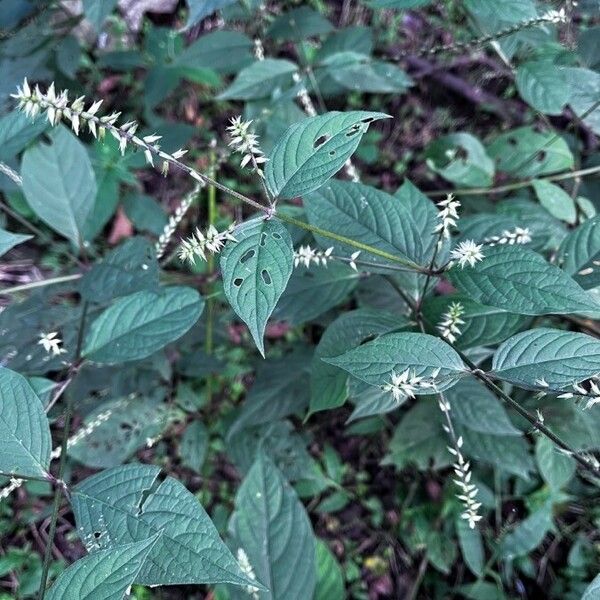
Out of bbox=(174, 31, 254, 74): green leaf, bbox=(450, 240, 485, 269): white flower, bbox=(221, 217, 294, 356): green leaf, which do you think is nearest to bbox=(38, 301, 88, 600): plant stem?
bbox=(221, 217, 294, 356): green leaf

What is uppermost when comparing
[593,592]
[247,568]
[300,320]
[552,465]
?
[300,320]

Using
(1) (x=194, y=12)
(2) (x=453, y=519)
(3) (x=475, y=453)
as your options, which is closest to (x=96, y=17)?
(1) (x=194, y=12)

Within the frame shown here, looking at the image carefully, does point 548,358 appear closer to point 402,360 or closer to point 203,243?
point 402,360

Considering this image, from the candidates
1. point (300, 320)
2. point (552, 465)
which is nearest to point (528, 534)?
point (552, 465)

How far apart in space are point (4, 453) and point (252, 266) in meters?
0.64

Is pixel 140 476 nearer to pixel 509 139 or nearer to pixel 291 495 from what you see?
pixel 291 495

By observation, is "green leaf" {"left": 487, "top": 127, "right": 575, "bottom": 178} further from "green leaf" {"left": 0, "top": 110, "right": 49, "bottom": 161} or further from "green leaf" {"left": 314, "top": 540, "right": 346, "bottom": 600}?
"green leaf" {"left": 0, "top": 110, "right": 49, "bottom": 161}

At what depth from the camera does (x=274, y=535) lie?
1612mm

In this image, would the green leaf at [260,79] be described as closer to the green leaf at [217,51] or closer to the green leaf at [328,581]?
the green leaf at [217,51]

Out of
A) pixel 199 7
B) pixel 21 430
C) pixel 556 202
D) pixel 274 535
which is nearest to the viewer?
pixel 21 430

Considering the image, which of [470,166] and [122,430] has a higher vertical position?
[470,166]

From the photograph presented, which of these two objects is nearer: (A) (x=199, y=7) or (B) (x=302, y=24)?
(A) (x=199, y=7)

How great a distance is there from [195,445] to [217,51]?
1499mm

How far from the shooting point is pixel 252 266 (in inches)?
41.5
